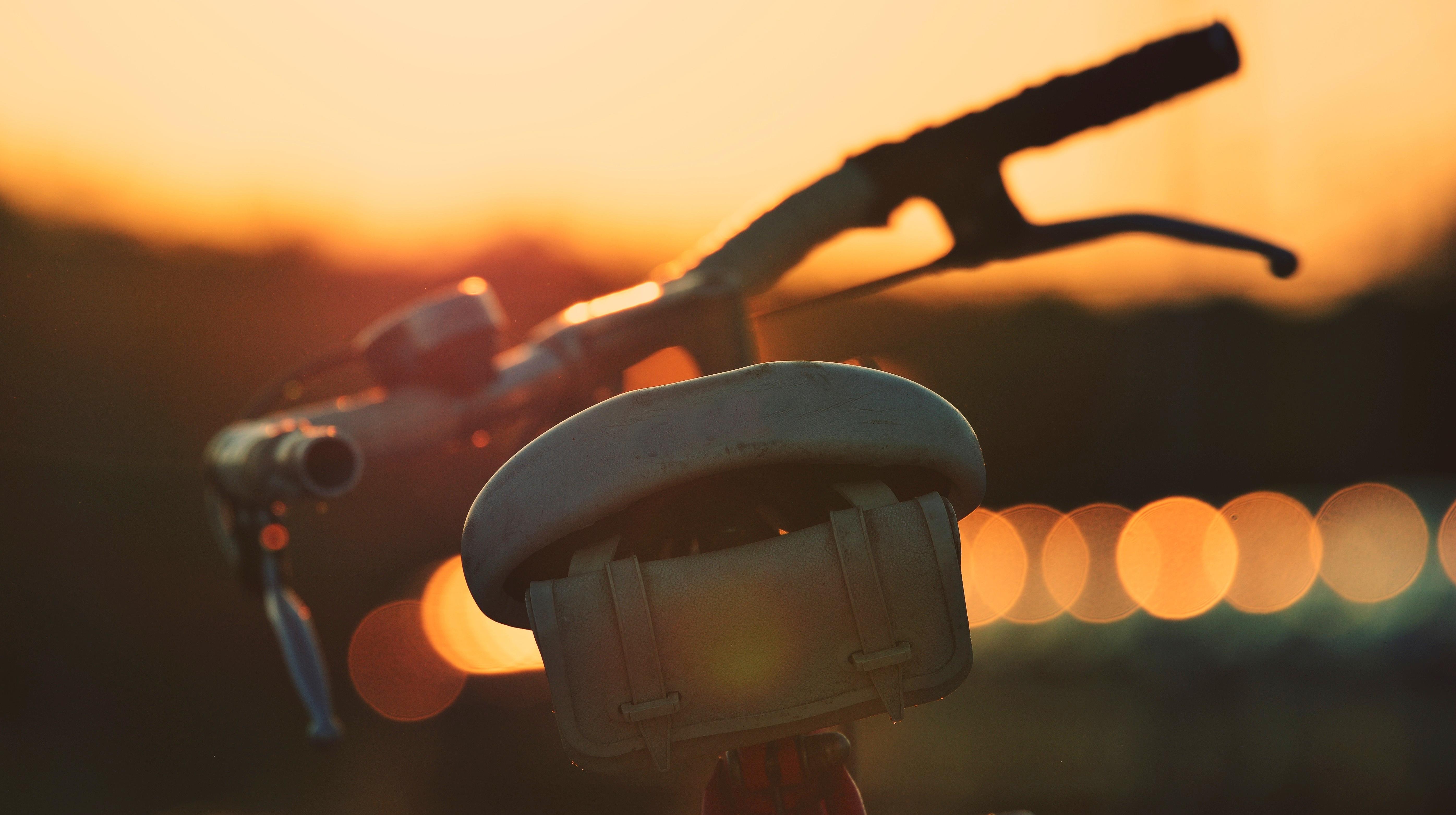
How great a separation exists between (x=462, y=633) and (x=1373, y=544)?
303 inches

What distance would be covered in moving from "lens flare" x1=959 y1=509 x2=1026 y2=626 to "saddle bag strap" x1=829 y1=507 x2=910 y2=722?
12.8ft

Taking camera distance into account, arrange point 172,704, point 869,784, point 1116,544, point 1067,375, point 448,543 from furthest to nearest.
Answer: point 1067,375 < point 1116,544 < point 172,704 < point 869,784 < point 448,543

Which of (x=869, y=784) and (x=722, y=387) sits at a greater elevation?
(x=722, y=387)

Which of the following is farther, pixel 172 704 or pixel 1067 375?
pixel 1067 375

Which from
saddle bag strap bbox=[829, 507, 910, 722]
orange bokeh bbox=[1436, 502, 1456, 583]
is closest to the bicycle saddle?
saddle bag strap bbox=[829, 507, 910, 722]

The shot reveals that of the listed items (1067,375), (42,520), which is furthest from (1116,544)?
(42,520)

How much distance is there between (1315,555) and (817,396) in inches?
304

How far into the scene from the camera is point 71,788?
555cm

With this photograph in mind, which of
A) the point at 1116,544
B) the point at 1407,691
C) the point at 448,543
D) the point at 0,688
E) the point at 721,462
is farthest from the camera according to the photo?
the point at 1116,544

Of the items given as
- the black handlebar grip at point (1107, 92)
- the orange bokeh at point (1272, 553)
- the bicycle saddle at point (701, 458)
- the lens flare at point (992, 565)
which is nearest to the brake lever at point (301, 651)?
the bicycle saddle at point (701, 458)

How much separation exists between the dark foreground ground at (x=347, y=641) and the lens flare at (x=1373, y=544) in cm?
18

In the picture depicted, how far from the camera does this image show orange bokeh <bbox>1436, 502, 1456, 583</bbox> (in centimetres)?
567

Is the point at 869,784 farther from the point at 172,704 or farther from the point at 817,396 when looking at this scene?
the point at 172,704

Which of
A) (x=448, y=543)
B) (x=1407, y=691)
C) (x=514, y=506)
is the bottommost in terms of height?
(x=1407, y=691)
